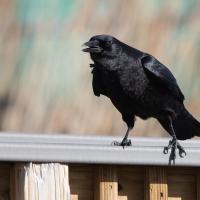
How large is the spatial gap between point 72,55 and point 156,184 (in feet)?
10.8

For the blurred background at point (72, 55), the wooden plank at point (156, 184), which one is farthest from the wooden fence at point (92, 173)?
A: the blurred background at point (72, 55)

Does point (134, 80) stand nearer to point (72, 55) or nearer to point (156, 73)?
point (156, 73)

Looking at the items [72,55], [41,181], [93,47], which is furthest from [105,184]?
[72,55]

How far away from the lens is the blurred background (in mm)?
5512

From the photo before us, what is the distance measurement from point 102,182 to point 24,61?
127 inches

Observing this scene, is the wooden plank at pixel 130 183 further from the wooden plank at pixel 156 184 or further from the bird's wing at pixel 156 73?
the bird's wing at pixel 156 73

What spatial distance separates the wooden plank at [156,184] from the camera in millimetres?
2432

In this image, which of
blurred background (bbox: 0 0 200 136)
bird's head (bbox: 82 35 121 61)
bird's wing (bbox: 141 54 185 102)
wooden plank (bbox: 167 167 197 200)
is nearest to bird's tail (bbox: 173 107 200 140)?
bird's wing (bbox: 141 54 185 102)

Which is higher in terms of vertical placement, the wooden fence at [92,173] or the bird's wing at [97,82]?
the bird's wing at [97,82]

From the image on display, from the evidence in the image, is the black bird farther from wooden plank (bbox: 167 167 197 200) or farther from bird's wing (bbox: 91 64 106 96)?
wooden plank (bbox: 167 167 197 200)

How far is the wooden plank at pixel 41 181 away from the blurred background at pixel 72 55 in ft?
10.0

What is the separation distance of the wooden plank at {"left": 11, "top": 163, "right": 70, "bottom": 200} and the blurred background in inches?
120

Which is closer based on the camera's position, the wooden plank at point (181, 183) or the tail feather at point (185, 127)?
the wooden plank at point (181, 183)

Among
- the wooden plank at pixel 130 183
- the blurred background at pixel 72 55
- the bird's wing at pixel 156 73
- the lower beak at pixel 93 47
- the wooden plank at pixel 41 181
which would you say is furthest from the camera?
the blurred background at pixel 72 55
